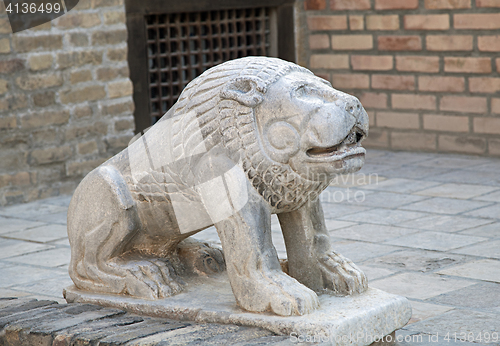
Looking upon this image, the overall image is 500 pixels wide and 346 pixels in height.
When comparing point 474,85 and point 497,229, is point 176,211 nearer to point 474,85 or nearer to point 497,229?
point 497,229

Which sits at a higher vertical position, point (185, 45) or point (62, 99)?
point (185, 45)

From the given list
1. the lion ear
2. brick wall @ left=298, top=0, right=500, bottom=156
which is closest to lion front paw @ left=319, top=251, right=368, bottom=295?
the lion ear

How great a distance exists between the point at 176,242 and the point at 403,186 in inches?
129

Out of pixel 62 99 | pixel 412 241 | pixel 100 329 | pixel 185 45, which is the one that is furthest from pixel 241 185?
pixel 185 45

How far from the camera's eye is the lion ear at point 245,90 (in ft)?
8.29

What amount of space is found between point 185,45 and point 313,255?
15.3ft

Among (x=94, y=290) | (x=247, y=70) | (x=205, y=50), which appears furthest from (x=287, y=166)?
(x=205, y=50)

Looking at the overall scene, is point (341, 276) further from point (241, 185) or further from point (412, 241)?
point (412, 241)

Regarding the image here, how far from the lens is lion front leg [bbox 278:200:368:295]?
2730 millimetres

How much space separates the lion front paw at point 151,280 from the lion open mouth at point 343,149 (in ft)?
2.42

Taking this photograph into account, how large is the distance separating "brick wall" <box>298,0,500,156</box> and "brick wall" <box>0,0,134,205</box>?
2.49 metres

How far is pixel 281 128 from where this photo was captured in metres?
2.54

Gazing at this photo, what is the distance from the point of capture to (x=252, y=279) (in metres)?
2.51

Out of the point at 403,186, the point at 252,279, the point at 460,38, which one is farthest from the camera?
the point at 460,38
